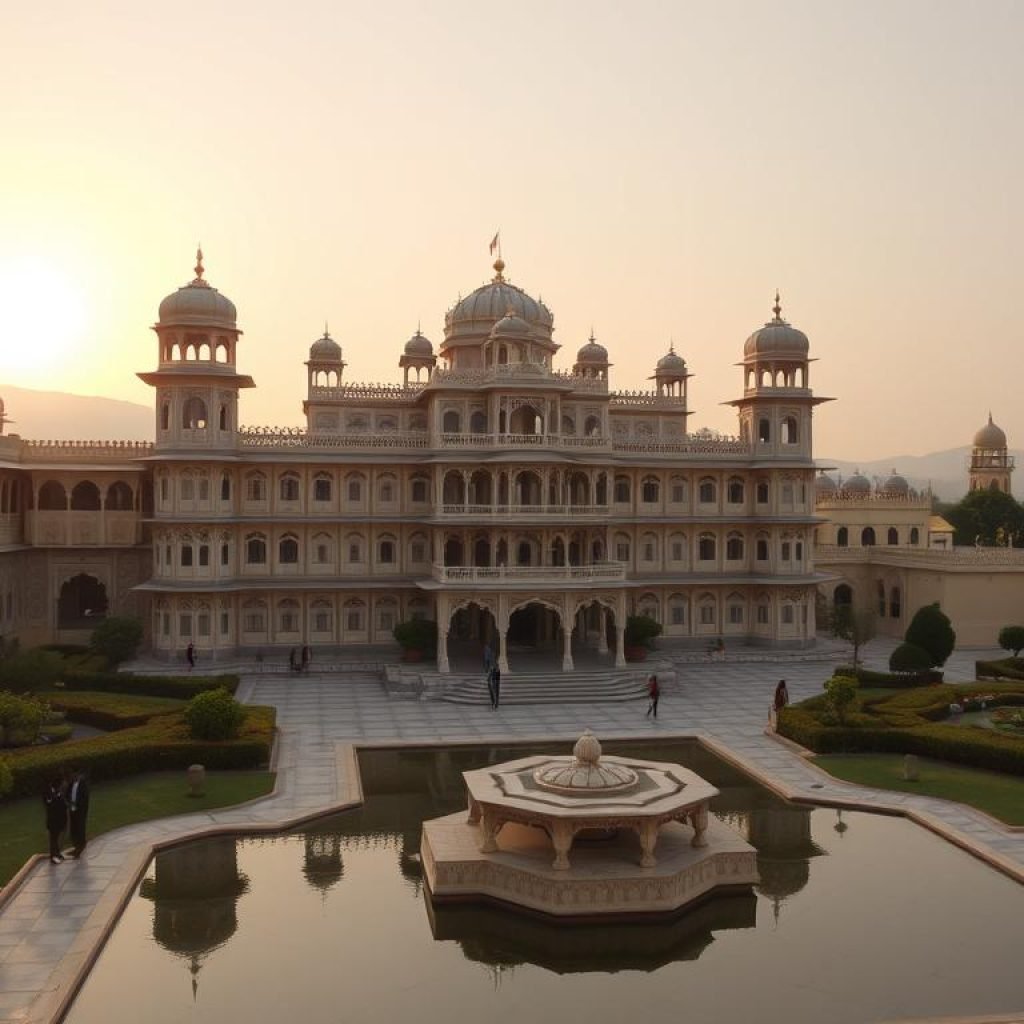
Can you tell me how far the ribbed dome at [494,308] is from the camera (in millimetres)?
45781

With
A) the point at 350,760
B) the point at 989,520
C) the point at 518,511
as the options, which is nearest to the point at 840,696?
the point at 350,760

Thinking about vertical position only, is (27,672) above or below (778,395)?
below

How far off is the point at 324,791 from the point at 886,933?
1223 cm

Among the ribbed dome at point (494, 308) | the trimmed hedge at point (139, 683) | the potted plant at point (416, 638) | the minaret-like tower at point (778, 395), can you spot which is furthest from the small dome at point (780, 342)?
the trimmed hedge at point (139, 683)

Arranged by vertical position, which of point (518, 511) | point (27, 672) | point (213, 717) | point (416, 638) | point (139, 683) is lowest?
point (213, 717)

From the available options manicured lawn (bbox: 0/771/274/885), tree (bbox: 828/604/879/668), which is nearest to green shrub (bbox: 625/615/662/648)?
tree (bbox: 828/604/879/668)

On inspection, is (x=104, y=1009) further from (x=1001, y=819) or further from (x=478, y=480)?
(x=478, y=480)

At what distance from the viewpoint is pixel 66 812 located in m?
19.3

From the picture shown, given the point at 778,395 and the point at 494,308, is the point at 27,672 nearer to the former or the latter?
the point at 494,308

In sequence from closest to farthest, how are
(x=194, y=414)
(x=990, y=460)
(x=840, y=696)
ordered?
(x=840, y=696)
(x=194, y=414)
(x=990, y=460)

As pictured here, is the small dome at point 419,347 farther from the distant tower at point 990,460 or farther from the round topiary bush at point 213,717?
the distant tower at point 990,460

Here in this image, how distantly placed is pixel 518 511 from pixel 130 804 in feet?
67.5

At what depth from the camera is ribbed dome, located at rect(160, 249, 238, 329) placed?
40.2 m

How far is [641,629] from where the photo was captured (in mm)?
41625
